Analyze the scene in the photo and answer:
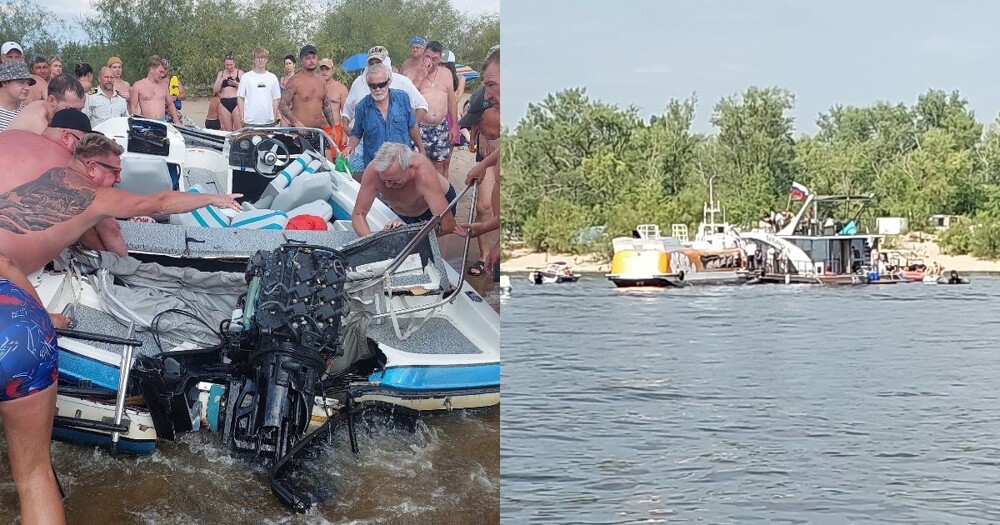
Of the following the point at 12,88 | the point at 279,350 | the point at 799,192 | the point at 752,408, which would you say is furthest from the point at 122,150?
the point at 799,192

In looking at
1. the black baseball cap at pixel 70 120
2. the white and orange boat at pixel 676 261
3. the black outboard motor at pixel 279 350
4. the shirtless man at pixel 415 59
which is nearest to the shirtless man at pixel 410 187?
the shirtless man at pixel 415 59

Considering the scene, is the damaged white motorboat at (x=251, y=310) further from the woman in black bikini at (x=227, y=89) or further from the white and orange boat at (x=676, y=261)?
the white and orange boat at (x=676, y=261)

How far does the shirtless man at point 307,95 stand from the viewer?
332cm

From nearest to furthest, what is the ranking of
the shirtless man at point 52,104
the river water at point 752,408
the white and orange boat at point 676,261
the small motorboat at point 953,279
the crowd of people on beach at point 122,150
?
the crowd of people on beach at point 122,150
the shirtless man at point 52,104
the river water at point 752,408
the white and orange boat at point 676,261
the small motorboat at point 953,279

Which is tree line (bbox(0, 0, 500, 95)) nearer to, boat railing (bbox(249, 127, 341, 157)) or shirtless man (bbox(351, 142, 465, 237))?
boat railing (bbox(249, 127, 341, 157))

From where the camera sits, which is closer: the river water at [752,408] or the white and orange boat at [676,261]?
the river water at [752,408]

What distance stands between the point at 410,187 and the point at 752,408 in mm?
7742

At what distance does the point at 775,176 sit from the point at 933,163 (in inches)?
120

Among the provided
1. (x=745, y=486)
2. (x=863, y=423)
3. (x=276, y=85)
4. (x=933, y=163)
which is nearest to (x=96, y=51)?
(x=276, y=85)

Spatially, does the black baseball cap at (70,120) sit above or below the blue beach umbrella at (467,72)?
below

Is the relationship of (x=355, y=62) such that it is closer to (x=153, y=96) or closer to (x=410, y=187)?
(x=410, y=187)

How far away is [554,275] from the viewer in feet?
72.9

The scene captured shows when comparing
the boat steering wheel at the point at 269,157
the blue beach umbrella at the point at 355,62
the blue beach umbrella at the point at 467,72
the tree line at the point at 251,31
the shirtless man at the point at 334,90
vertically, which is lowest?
the boat steering wheel at the point at 269,157

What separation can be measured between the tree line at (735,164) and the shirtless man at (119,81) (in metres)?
20.9
